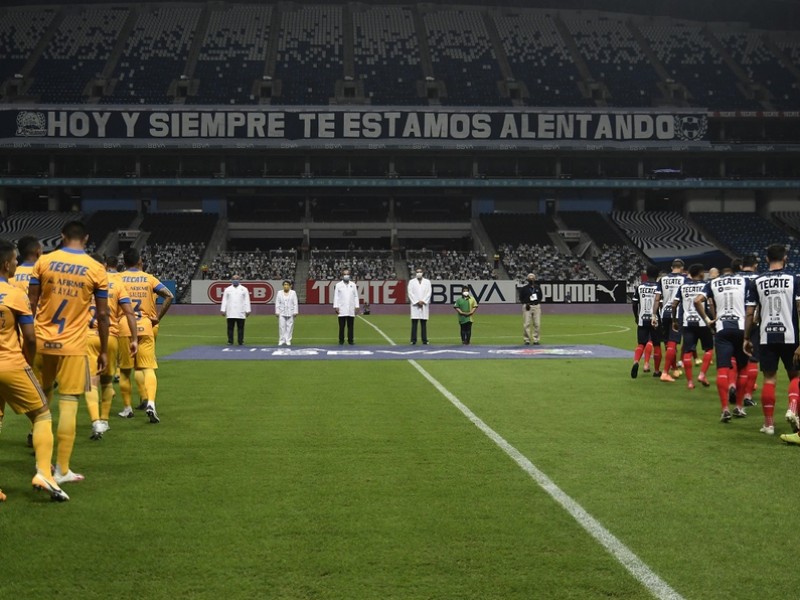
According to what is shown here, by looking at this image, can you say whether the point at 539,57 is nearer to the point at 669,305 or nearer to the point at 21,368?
the point at 669,305

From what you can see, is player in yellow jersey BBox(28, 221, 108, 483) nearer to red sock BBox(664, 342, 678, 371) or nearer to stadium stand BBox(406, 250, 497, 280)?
red sock BBox(664, 342, 678, 371)

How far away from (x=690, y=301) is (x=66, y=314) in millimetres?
11370

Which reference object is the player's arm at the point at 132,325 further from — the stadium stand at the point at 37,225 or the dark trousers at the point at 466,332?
the stadium stand at the point at 37,225

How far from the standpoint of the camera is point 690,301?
591 inches

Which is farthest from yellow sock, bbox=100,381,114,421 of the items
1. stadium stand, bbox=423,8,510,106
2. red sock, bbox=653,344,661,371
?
stadium stand, bbox=423,8,510,106

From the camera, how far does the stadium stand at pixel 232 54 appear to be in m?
67.2

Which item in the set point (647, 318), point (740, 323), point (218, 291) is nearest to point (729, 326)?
point (740, 323)

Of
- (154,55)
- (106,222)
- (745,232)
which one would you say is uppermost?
(154,55)

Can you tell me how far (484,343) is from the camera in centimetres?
2550

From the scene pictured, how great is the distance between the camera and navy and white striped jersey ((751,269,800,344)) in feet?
31.7

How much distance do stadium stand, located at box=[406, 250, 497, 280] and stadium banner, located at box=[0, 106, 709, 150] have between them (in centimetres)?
907

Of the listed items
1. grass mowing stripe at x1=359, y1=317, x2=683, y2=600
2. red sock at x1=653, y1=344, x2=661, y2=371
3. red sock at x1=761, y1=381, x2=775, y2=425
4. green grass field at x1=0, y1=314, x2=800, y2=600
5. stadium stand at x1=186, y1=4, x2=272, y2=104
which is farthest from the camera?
stadium stand at x1=186, y1=4, x2=272, y2=104

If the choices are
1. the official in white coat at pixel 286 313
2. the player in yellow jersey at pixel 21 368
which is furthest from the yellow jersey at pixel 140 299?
the official in white coat at pixel 286 313

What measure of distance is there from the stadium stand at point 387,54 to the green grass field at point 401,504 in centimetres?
5837
